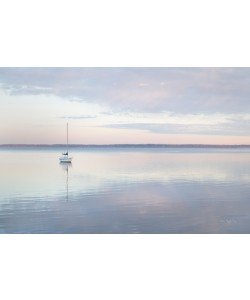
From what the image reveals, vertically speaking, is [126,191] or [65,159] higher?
[65,159]

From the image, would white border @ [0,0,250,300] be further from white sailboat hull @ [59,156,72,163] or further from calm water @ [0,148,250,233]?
white sailboat hull @ [59,156,72,163]

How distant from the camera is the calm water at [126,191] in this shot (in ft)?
14.5

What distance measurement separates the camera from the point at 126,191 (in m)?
4.79

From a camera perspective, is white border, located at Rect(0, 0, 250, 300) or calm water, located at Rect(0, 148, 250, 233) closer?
white border, located at Rect(0, 0, 250, 300)

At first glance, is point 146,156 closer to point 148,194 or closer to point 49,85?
point 148,194

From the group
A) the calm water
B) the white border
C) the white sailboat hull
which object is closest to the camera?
the white border

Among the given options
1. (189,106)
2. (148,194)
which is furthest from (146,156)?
(189,106)

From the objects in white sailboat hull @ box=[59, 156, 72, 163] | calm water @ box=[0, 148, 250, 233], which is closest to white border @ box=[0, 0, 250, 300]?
calm water @ box=[0, 148, 250, 233]

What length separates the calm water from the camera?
441 centimetres
